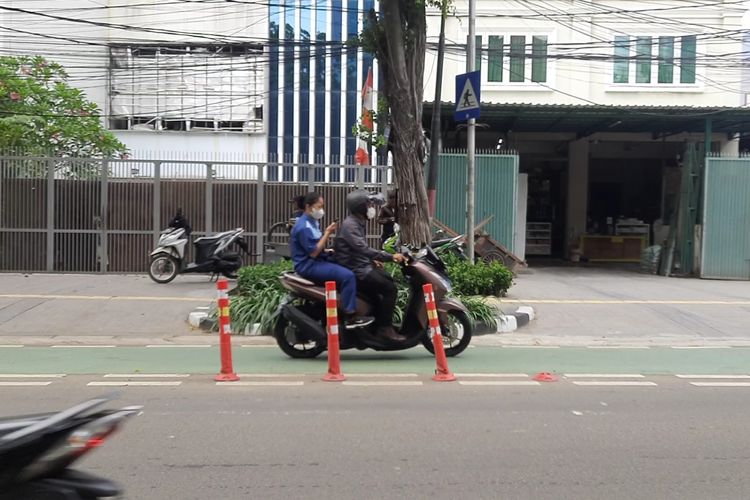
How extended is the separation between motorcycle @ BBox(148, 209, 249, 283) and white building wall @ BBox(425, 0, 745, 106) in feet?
33.3

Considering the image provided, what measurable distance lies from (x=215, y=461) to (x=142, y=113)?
29247mm

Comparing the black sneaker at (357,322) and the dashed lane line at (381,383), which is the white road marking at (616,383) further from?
the black sneaker at (357,322)

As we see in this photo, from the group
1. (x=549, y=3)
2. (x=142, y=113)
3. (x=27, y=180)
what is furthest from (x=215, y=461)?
(x=142, y=113)

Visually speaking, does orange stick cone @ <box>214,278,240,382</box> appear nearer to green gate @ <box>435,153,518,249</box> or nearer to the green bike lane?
the green bike lane

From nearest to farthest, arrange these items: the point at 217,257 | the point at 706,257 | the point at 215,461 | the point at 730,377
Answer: the point at 215,461 → the point at 730,377 → the point at 217,257 → the point at 706,257

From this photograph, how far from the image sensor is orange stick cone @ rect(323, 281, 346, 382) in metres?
6.93

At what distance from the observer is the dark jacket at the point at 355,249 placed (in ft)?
24.4

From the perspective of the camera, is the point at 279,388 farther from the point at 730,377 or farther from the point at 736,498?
the point at 730,377

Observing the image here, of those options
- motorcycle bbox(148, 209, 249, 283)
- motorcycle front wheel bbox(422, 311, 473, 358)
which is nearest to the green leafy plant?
motorcycle bbox(148, 209, 249, 283)

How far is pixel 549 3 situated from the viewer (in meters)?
22.0

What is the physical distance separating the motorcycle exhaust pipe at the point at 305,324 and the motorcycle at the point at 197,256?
641 centimetres

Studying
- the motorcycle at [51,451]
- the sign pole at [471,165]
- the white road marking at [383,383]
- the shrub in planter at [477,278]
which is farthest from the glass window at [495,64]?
the motorcycle at [51,451]

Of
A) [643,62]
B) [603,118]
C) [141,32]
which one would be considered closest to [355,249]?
[603,118]

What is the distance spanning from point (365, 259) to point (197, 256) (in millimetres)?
7115
